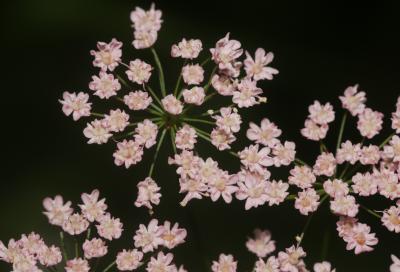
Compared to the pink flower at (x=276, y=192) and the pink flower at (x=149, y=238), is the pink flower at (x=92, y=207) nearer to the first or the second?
the pink flower at (x=149, y=238)

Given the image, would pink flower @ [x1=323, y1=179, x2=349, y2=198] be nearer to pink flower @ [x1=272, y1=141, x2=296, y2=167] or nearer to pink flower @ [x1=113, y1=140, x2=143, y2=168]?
pink flower @ [x1=272, y1=141, x2=296, y2=167]

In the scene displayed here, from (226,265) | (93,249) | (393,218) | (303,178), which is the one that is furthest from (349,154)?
(93,249)

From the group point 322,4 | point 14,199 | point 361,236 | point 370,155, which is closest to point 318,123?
point 370,155

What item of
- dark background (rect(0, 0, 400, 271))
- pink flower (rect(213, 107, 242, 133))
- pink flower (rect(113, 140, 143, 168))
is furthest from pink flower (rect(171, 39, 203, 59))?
dark background (rect(0, 0, 400, 271))

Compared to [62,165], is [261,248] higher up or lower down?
lower down

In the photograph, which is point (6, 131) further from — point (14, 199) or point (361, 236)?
point (361, 236)

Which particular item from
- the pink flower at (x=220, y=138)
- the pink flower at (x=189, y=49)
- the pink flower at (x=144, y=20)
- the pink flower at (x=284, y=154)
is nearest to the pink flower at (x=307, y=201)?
the pink flower at (x=284, y=154)

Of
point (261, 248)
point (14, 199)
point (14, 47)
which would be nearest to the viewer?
point (261, 248)
